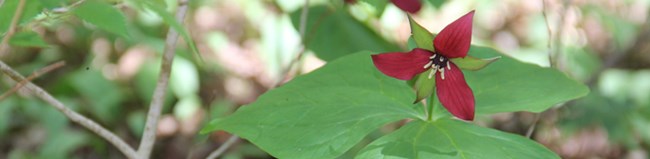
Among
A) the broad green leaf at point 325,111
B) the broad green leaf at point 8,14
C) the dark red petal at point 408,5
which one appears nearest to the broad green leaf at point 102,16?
the broad green leaf at point 8,14

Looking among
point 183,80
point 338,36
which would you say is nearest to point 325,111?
point 338,36

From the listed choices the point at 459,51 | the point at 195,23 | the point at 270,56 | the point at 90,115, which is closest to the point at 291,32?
the point at 270,56

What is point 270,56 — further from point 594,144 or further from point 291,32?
point 594,144

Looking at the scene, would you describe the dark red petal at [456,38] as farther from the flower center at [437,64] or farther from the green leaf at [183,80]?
the green leaf at [183,80]

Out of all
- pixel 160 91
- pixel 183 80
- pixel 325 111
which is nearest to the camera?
pixel 325 111

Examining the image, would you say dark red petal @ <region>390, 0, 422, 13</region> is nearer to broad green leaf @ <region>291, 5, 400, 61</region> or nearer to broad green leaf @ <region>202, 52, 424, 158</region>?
broad green leaf @ <region>202, 52, 424, 158</region>

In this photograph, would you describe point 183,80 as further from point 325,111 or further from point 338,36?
point 325,111
